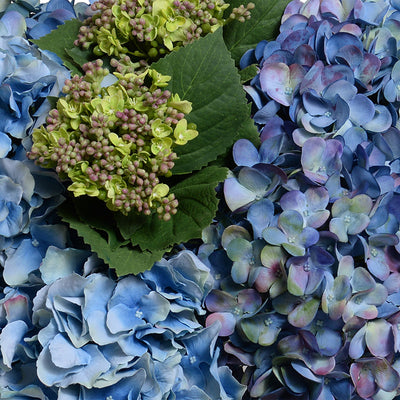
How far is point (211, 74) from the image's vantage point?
2.85ft

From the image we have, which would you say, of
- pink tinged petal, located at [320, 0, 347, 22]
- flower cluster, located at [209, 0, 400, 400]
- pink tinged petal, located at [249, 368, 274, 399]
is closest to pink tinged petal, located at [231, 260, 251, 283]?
flower cluster, located at [209, 0, 400, 400]

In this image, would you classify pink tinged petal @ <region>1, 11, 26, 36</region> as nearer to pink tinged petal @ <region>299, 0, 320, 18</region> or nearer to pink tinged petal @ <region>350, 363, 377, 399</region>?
pink tinged petal @ <region>299, 0, 320, 18</region>

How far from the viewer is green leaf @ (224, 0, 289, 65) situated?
951mm

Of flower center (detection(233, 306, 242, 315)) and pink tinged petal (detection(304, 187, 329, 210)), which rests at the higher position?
pink tinged petal (detection(304, 187, 329, 210))

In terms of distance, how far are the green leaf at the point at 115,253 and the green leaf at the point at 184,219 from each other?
0.01 meters

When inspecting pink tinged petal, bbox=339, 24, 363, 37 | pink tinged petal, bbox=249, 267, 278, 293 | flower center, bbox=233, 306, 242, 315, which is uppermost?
pink tinged petal, bbox=339, 24, 363, 37

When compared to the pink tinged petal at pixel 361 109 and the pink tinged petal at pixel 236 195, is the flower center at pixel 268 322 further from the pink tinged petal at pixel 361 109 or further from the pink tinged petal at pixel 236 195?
the pink tinged petal at pixel 361 109

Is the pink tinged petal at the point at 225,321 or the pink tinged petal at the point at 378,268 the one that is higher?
the pink tinged petal at the point at 378,268

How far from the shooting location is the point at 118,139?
0.79m

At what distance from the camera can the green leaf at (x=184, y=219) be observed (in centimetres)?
83

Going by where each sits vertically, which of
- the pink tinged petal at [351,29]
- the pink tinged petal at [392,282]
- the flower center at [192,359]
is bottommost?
the flower center at [192,359]

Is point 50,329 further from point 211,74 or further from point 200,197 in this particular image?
point 211,74

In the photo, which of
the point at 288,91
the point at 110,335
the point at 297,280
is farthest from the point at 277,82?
the point at 110,335

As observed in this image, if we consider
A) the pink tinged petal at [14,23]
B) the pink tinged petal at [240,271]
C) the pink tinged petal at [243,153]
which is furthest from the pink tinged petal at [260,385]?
the pink tinged petal at [14,23]
